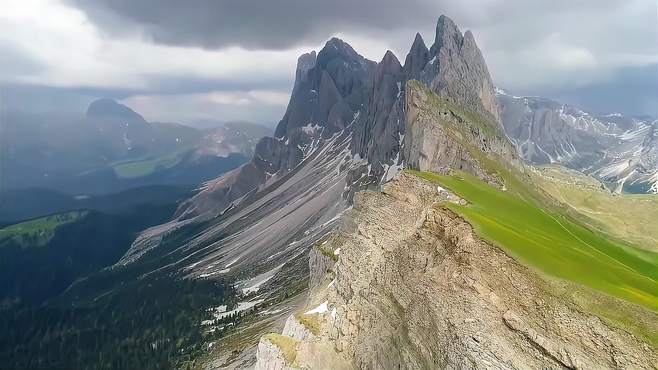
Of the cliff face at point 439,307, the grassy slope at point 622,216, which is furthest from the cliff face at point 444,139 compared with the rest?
the cliff face at point 439,307

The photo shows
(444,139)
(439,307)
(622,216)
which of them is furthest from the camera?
(622,216)

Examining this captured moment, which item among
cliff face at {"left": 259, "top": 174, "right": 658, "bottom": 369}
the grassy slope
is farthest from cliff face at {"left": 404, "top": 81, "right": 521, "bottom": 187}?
cliff face at {"left": 259, "top": 174, "right": 658, "bottom": 369}

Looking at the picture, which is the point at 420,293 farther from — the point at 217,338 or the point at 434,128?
the point at 217,338

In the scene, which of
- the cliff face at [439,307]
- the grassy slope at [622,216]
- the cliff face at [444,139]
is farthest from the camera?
the grassy slope at [622,216]

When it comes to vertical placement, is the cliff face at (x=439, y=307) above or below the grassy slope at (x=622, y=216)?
above

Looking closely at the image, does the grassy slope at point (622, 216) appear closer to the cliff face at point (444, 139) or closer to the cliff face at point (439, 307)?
the cliff face at point (444, 139)

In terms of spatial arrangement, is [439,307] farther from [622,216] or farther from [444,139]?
[622,216]

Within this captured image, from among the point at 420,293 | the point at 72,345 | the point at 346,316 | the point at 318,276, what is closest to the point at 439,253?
the point at 420,293

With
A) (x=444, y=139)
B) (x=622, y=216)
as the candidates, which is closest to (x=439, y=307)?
(x=444, y=139)
